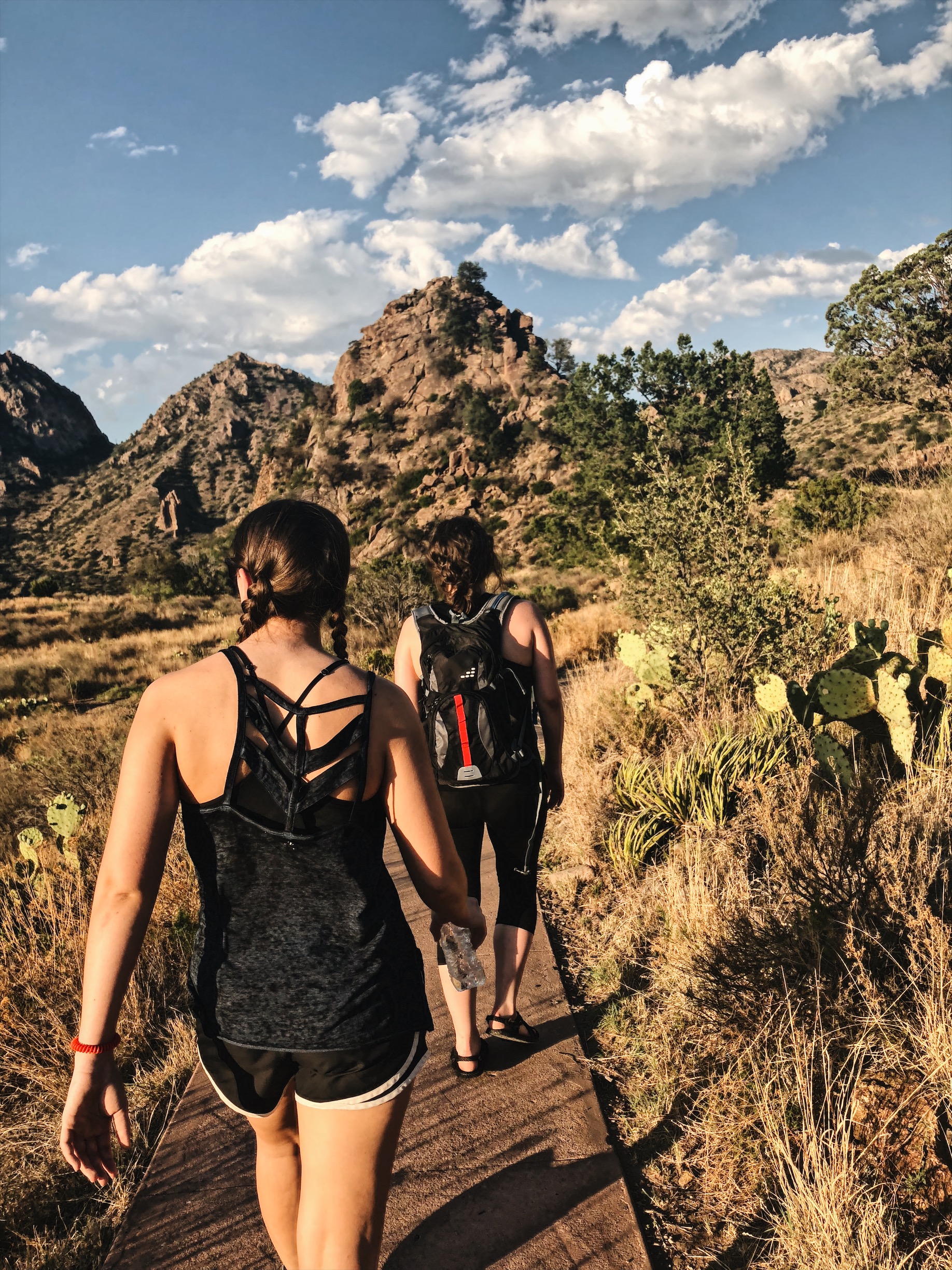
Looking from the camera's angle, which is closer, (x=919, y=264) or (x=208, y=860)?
(x=208, y=860)

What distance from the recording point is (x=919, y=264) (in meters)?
26.3

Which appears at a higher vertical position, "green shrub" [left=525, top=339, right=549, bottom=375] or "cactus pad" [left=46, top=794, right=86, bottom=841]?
"green shrub" [left=525, top=339, right=549, bottom=375]

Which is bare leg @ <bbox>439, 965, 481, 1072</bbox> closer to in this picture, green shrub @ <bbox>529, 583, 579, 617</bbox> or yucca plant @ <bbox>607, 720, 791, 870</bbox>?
yucca plant @ <bbox>607, 720, 791, 870</bbox>

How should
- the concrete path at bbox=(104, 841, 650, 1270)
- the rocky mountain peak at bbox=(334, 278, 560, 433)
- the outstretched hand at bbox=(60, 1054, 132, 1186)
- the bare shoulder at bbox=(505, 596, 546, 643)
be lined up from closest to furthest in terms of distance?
the outstretched hand at bbox=(60, 1054, 132, 1186), the concrete path at bbox=(104, 841, 650, 1270), the bare shoulder at bbox=(505, 596, 546, 643), the rocky mountain peak at bbox=(334, 278, 560, 433)

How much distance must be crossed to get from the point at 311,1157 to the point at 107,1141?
36 centimetres

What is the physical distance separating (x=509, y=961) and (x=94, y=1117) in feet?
5.92

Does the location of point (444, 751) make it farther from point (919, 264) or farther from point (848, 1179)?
point (919, 264)

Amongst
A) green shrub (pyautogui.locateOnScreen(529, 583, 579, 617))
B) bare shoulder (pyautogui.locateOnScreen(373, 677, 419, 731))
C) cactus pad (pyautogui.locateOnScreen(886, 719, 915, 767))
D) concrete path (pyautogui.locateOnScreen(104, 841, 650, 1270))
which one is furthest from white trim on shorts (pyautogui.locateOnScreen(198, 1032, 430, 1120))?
green shrub (pyautogui.locateOnScreen(529, 583, 579, 617))

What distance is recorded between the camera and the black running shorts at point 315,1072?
133 cm

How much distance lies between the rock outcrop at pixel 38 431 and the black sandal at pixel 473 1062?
85.0 meters

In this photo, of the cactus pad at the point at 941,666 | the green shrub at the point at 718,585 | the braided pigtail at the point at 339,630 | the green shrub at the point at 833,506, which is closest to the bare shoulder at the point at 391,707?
the braided pigtail at the point at 339,630

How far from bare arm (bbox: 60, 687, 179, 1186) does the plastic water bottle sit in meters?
0.59

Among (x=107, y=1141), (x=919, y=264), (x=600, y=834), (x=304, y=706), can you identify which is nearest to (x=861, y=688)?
(x=600, y=834)

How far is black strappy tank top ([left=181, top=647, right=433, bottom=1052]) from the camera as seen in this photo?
1.31m
